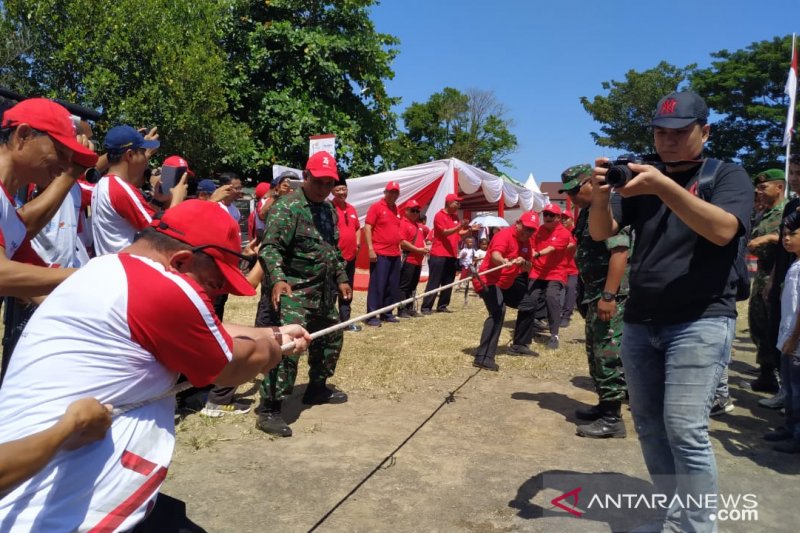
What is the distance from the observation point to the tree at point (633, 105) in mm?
35000

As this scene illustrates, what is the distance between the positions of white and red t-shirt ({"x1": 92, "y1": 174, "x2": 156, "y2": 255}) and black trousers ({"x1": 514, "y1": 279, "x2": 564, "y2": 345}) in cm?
483

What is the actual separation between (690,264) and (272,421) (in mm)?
3083

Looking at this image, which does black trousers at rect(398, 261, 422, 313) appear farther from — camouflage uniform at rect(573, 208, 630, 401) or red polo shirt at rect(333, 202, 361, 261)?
camouflage uniform at rect(573, 208, 630, 401)

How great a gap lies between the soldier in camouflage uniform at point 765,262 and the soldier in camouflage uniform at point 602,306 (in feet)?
6.36

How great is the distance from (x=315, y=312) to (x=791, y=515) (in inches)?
132

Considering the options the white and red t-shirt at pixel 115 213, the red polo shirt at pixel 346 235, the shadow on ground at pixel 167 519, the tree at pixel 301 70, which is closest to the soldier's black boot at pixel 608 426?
the shadow on ground at pixel 167 519

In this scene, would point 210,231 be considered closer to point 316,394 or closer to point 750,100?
point 316,394

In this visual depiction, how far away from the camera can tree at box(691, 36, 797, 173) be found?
2966cm

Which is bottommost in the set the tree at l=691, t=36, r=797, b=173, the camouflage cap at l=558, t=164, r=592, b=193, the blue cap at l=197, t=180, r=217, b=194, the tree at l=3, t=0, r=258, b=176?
the blue cap at l=197, t=180, r=217, b=194

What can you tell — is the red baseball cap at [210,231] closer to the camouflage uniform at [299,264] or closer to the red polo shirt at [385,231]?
the camouflage uniform at [299,264]

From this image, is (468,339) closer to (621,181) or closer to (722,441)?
(722,441)

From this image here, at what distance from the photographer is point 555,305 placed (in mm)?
7895

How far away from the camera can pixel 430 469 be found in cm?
371

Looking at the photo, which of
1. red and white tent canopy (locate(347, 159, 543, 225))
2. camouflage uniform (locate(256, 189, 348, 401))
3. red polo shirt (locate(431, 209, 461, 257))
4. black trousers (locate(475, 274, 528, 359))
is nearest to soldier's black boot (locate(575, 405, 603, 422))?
black trousers (locate(475, 274, 528, 359))
